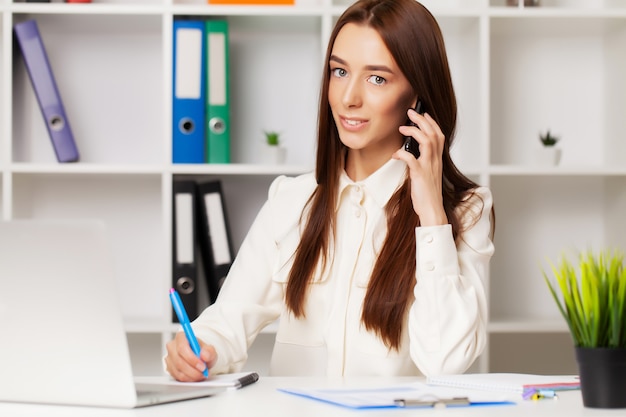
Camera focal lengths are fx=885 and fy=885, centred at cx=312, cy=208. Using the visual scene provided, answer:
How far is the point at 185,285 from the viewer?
2564 mm

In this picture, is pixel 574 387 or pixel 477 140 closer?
pixel 574 387

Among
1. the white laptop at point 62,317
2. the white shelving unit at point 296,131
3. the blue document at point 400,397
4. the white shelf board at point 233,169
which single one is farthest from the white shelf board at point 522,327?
the white laptop at point 62,317

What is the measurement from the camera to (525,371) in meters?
2.85

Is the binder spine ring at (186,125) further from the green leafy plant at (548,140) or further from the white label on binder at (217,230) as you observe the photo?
the green leafy plant at (548,140)

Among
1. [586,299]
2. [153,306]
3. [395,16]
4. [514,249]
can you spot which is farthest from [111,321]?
[514,249]

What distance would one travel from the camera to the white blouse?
5.09 feet

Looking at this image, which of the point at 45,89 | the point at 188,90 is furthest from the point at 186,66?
the point at 45,89

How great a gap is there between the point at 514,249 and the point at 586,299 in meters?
1.85

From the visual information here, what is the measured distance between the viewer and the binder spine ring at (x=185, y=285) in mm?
2561

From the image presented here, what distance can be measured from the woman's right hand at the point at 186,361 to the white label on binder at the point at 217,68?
1.23m

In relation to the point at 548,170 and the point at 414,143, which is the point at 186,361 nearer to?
the point at 414,143

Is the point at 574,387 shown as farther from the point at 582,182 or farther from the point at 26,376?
the point at 582,182

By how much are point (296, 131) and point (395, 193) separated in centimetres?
107

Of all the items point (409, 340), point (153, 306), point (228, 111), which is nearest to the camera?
point (409, 340)
